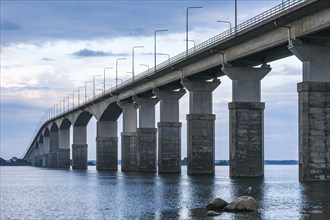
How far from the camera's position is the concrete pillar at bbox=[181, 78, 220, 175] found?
96188mm

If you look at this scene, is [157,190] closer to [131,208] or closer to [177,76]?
[131,208]

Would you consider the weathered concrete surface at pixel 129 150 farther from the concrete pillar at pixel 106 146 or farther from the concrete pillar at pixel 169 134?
the concrete pillar at pixel 169 134

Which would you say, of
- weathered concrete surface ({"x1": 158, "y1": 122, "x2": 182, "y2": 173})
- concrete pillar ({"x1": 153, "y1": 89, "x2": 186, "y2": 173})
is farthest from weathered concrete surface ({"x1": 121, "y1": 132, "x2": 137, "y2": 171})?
weathered concrete surface ({"x1": 158, "y1": 122, "x2": 182, "y2": 173})

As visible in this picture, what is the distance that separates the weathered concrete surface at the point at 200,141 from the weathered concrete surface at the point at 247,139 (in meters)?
14.9

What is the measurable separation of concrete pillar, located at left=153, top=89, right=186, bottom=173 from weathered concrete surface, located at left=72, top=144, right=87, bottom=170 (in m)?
69.4

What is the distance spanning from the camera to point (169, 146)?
109750 mm

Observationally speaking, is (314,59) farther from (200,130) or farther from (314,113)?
(200,130)

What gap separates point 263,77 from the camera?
82.2 m

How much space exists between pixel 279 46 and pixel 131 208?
29.1 meters

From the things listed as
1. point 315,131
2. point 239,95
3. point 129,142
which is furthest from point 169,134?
point 315,131

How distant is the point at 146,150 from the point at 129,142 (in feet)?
43.8

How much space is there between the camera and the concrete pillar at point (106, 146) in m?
152

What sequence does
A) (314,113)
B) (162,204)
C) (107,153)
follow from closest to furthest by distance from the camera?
1. (162,204)
2. (314,113)
3. (107,153)

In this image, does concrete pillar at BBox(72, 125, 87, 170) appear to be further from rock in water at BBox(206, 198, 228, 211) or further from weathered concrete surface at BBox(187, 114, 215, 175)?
rock in water at BBox(206, 198, 228, 211)
